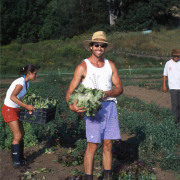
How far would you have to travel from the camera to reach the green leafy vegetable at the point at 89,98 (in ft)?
11.9

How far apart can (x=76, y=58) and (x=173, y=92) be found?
18.2 meters

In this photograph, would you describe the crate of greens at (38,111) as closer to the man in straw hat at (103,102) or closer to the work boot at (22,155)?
the work boot at (22,155)

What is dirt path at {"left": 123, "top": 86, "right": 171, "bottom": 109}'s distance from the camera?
10047 millimetres

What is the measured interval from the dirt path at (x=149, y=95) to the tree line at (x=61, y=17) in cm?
1993

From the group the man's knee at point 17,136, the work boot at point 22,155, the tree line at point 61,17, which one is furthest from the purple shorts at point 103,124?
the tree line at point 61,17

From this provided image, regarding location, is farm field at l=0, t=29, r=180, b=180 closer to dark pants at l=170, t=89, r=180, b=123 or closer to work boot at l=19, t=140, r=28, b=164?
work boot at l=19, t=140, r=28, b=164

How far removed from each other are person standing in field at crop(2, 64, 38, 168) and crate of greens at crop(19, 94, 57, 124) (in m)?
0.10

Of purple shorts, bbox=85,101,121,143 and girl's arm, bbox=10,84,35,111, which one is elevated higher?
girl's arm, bbox=10,84,35,111

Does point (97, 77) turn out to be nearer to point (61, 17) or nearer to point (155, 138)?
point (155, 138)

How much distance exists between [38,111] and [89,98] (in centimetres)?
141

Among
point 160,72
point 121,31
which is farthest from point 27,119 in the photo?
point 121,31

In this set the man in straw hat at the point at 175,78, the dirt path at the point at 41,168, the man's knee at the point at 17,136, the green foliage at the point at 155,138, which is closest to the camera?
the dirt path at the point at 41,168

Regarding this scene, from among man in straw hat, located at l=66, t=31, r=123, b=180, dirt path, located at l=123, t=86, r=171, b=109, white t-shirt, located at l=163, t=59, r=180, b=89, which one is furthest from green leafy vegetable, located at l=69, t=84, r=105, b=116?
dirt path, located at l=123, t=86, r=171, b=109

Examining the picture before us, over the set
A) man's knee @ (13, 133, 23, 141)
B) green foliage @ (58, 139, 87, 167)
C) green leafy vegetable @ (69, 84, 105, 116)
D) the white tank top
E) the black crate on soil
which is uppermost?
the white tank top
